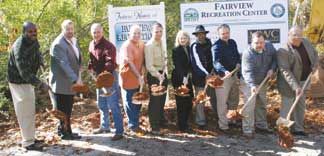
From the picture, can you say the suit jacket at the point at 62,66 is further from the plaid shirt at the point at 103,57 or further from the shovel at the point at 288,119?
the shovel at the point at 288,119

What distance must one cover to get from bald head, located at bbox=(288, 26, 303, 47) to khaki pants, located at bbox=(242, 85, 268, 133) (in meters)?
0.83

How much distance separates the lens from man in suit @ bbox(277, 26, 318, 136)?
7895 mm

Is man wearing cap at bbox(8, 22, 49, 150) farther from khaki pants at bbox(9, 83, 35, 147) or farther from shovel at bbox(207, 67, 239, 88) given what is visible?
shovel at bbox(207, 67, 239, 88)

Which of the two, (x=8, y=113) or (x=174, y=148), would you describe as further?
(x=8, y=113)

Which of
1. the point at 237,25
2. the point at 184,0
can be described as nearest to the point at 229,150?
the point at 237,25

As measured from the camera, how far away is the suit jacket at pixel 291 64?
7903 millimetres

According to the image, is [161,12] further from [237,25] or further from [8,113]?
[8,113]

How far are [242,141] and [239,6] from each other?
8.52ft

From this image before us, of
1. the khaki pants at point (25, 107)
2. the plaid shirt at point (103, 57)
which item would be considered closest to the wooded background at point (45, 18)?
the khaki pants at point (25, 107)

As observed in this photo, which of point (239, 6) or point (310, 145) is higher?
point (239, 6)

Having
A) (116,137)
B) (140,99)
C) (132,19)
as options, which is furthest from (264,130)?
(132,19)

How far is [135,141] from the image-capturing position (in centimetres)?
789

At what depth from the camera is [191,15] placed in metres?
9.40

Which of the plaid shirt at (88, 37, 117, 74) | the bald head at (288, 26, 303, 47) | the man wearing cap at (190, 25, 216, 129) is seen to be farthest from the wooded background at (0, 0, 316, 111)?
the bald head at (288, 26, 303, 47)
